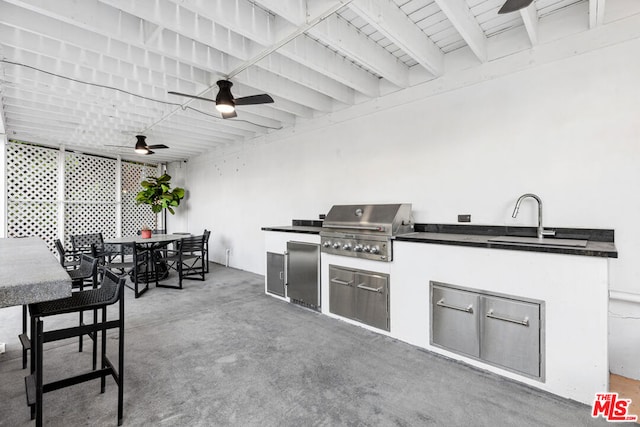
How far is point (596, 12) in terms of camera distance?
2340mm

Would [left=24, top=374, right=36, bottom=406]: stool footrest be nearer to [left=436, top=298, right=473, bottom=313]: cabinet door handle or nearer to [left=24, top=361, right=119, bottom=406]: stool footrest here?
[left=24, top=361, right=119, bottom=406]: stool footrest

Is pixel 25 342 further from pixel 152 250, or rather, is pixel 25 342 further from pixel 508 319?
pixel 508 319

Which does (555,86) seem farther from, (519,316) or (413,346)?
(413,346)

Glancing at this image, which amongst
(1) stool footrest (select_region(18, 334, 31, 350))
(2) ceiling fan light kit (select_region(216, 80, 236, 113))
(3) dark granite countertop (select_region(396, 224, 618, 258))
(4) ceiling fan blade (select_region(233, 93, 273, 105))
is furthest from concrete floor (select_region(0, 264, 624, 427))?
(4) ceiling fan blade (select_region(233, 93, 273, 105))

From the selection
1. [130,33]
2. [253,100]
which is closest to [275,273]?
[253,100]

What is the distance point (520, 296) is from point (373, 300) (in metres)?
1.35

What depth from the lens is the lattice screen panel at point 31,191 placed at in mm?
6109

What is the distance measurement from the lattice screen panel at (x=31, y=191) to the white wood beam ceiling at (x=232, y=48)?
191cm

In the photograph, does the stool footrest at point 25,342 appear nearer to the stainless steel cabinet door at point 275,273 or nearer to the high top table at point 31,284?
the high top table at point 31,284

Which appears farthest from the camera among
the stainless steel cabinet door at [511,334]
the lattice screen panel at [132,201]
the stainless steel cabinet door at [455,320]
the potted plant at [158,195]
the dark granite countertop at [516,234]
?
the lattice screen panel at [132,201]

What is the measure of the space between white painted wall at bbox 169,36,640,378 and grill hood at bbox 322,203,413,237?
429 mm

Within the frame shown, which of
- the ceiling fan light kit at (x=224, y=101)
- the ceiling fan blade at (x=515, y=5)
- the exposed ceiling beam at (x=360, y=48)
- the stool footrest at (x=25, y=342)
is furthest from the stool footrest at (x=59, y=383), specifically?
the ceiling fan blade at (x=515, y=5)

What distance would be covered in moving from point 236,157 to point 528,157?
5.37 m

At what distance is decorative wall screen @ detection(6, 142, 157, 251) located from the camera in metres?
6.19
